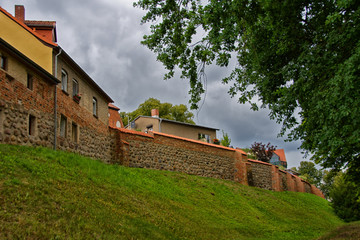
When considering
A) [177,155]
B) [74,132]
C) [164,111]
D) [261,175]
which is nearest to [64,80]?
[74,132]

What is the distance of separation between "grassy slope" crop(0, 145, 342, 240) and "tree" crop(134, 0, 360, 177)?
4.23 m

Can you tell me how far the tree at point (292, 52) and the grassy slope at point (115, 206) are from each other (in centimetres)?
423

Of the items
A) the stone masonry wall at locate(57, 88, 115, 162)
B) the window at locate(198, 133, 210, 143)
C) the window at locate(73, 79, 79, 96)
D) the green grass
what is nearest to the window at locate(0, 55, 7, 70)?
the stone masonry wall at locate(57, 88, 115, 162)

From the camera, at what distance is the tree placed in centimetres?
780

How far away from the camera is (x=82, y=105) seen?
756 inches

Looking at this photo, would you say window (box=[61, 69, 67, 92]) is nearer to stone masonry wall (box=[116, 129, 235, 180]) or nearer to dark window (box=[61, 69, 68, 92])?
dark window (box=[61, 69, 68, 92])

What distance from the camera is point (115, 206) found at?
10.7m

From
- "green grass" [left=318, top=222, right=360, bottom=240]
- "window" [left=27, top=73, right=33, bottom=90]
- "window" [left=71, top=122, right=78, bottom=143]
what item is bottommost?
"green grass" [left=318, top=222, right=360, bottom=240]

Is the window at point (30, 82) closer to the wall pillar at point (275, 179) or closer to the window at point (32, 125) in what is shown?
the window at point (32, 125)

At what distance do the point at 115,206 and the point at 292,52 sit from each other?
23.3 feet

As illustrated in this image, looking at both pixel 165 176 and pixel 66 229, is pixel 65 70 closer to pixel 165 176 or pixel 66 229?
pixel 165 176

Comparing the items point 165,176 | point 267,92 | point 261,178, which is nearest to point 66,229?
point 267,92

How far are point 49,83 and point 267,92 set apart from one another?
9705 millimetres

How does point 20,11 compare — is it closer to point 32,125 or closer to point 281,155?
point 32,125
